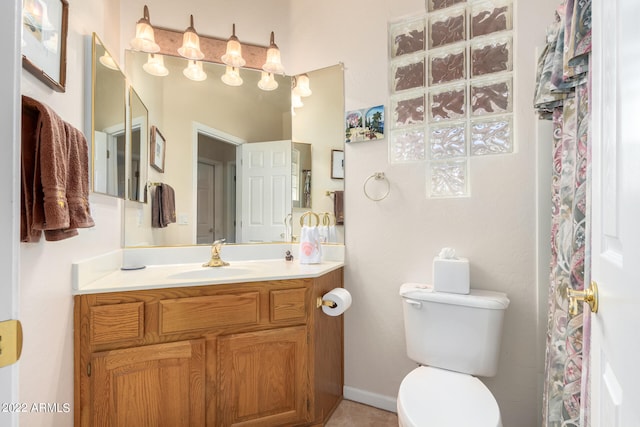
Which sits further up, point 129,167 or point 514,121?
point 514,121

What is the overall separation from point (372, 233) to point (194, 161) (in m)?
1.22

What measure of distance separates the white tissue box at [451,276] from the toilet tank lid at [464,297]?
26 mm

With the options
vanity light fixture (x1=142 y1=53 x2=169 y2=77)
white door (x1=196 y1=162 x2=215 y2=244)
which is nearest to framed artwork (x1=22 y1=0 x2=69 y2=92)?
vanity light fixture (x1=142 y1=53 x2=169 y2=77)

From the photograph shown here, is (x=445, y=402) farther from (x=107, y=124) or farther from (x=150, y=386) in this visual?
(x=107, y=124)

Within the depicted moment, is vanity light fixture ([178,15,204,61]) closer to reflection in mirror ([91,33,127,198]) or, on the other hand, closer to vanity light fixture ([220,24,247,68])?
vanity light fixture ([220,24,247,68])

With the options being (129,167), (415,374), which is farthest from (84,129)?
(415,374)

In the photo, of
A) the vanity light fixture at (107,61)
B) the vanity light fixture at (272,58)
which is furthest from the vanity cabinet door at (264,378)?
the vanity light fixture at (272,58)

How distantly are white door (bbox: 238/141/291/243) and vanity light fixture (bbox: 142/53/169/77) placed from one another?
0.65 m

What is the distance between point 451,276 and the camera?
143 centimetres

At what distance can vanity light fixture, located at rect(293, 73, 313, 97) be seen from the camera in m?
2.06

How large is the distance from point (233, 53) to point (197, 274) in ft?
4.73

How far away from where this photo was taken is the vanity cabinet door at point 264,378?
1.40m

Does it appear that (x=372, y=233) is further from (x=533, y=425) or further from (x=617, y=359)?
(x=617, y=359)

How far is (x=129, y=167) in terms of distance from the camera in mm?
1655
